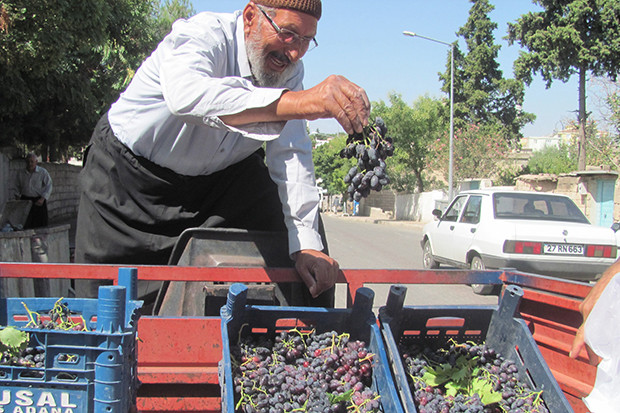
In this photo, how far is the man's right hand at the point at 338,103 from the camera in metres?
1.70

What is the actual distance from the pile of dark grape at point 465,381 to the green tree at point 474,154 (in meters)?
26.7

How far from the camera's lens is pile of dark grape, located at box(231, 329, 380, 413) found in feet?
5.87

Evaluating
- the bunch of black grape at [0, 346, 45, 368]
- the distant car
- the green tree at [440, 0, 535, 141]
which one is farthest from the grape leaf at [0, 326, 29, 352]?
the green tree at [440, 0, 535, 141]

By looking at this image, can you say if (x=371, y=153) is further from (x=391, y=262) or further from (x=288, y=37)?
(x=391, y=262)

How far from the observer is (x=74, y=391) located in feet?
5.29

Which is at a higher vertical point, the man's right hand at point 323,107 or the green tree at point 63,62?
the green tree at point 63,62

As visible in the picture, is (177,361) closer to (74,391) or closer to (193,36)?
(74,391)

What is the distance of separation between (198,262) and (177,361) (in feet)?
1.52

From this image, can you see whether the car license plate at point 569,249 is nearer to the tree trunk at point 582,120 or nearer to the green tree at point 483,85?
the tree trunk at point 582,120

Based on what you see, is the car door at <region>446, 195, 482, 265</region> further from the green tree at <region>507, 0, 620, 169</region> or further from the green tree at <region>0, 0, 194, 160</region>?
the green tree at <region>507, 0, 620, 169</region>

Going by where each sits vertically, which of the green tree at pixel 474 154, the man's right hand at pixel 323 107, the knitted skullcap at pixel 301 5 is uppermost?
the green tree at pixel 474 154

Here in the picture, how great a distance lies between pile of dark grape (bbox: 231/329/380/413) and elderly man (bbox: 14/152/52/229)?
9.51 meters

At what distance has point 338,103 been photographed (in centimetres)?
171

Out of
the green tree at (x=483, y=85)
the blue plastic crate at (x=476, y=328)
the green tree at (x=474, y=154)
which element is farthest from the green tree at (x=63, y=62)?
the green tree at (x=483, y=85)
